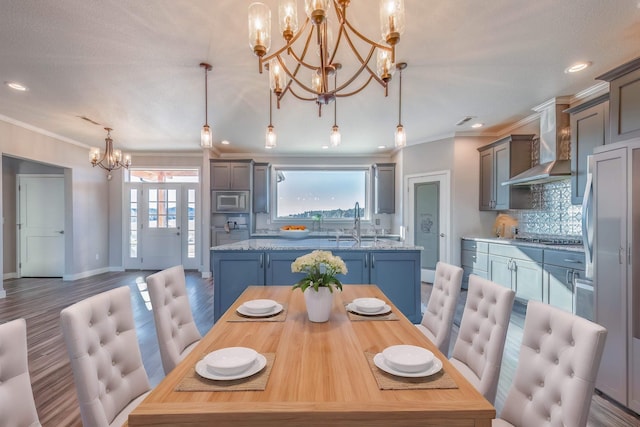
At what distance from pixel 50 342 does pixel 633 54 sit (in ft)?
19.2

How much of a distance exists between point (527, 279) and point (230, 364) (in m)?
3.75

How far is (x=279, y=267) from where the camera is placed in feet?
10.3

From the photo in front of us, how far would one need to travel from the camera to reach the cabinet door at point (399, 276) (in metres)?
3.15

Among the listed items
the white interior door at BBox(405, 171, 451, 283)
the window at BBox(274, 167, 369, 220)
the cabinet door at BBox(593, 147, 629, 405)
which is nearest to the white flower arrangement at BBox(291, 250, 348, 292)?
the cabinet door at BBox(593, 147, 629, 405)

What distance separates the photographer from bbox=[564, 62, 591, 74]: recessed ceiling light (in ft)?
8.77

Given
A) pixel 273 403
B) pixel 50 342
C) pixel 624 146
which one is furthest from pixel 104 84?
pixel 624 146

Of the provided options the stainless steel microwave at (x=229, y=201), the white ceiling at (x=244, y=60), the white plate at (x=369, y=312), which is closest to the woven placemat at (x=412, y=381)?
the white plate at (x=369, y=312)

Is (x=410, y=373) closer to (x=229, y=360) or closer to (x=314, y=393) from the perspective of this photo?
(x=314, y=393)

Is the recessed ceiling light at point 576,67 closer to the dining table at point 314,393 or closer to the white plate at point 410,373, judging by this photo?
the dining table at point 314,393

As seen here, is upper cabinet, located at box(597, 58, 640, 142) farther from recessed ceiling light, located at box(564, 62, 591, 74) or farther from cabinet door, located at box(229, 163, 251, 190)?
cabinet door, located at box(229, 163, 251, 190)

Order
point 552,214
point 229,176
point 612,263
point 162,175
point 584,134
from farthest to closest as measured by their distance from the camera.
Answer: point 162,175
point 229,176
point 552,214
point 584,134
point 612,263

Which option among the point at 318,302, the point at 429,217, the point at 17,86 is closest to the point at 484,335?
the point at 318,302

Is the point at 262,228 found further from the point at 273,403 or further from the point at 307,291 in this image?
the point at 273,403

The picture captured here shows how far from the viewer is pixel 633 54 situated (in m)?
2.50
